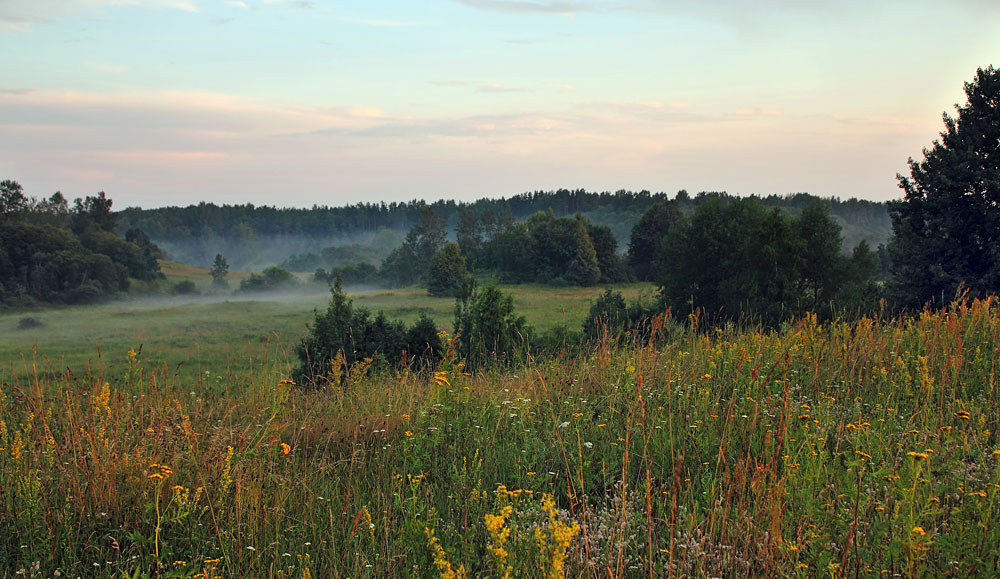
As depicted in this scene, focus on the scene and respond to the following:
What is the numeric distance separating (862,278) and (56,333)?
60.9 m

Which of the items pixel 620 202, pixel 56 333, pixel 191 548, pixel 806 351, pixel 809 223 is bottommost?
pixel 56 333

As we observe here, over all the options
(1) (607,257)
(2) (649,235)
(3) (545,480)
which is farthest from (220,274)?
(3) (545,480)

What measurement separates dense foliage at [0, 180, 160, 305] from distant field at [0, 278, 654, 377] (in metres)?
4.38

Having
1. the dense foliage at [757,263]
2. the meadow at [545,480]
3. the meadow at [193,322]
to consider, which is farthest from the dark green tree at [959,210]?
the meadow at [545,480]

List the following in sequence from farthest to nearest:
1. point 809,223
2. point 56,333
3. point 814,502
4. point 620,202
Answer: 1. point 620,202
2. point 56,333
3. point 809,223
4. point 814,502

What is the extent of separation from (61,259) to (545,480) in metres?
88.7

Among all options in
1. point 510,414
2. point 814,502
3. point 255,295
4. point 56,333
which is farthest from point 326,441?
point 255,295

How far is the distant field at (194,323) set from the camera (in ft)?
119

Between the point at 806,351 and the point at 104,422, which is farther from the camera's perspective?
the point at 806,351

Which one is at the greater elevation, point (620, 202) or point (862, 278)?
point (620, 202)

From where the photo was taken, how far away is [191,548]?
10.2 feet

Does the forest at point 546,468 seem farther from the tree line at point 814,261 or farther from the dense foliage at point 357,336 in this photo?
the dense foliage at point 357,336

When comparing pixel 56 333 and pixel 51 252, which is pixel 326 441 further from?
pixel 51 252

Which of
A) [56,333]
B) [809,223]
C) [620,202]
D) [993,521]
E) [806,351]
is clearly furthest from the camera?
[620,202]
